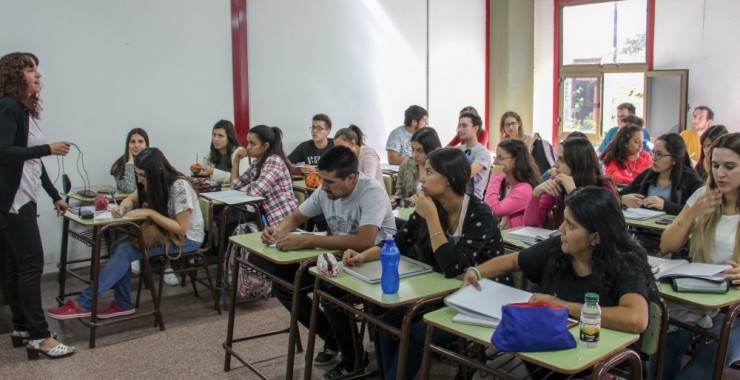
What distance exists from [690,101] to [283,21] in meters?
4.10

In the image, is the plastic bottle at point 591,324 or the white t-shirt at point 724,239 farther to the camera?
the white t-shirt at point 724,239

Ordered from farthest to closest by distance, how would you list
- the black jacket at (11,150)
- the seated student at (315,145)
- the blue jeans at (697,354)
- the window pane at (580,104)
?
the window pane at (580,104) → the seated student at (315,145) → the black jacket at (11,150) → the blue jeans at (697,354)

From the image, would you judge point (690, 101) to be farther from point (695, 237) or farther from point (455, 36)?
point (695, 237)

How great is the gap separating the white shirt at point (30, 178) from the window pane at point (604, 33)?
6010 mm

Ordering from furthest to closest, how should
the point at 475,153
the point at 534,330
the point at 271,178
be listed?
the point at 475,153 → the point at 271,178 → the point at 534,330

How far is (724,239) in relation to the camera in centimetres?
285

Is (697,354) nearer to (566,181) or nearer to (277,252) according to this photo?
(566,181)

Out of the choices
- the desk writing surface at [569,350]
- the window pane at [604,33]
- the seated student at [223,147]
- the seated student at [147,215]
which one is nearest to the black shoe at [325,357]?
the seated student at [147,215]

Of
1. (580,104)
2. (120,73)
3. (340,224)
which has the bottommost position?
(340,224)

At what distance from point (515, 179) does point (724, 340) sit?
1.71m

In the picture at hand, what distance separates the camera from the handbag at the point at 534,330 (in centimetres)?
190

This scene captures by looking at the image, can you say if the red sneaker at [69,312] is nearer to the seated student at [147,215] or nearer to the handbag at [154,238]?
the seated student at [147,215]

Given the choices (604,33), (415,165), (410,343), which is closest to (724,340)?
(410,343)

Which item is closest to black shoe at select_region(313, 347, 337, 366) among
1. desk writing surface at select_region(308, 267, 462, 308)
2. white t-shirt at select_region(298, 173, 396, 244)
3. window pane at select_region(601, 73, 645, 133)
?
white t-shirt at select_region(298, 173, 396, 244)
